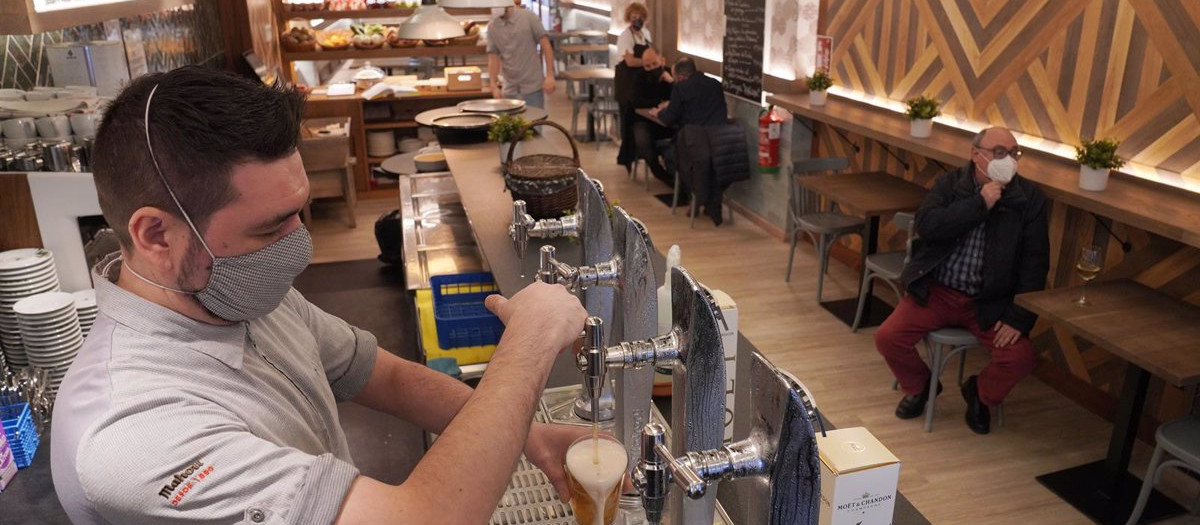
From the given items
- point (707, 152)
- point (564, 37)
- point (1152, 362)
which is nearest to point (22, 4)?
point (1152, 362)

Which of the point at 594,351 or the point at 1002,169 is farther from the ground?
the point at 594,351

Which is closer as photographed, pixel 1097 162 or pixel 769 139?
pixel 1097 162

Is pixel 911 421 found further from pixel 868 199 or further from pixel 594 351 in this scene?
pixel 594 351

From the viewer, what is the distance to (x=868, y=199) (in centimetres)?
495

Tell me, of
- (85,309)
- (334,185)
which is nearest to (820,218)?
(334,185)

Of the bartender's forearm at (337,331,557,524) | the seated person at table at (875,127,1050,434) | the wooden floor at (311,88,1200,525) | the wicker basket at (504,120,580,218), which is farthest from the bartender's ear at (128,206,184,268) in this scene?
the seated person at table at (875,127,1050,434)

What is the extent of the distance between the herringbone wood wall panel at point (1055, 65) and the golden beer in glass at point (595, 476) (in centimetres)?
340

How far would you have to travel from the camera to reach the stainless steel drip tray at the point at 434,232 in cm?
336

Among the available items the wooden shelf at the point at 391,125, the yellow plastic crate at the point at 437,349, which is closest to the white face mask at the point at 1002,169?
the yellow plastic crate at the point at 437,349

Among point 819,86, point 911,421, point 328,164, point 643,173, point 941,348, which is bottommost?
point 911,421

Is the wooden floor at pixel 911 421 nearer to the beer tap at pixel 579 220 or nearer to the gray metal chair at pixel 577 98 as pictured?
the beer tap at pixel 579 220

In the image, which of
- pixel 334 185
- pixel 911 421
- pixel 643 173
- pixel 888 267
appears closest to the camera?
→ pixel 911 421

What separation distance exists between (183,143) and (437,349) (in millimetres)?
1557

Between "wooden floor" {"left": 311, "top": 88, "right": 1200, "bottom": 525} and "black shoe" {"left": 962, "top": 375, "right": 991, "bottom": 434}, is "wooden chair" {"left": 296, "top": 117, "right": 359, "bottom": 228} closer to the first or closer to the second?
"wooden floor" {"left": 311, "top": 88, "right": 1200, "bottom": 525}
